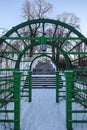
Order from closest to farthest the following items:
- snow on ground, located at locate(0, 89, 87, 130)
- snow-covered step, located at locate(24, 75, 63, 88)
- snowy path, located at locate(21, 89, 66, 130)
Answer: snow on ground, located at locate(0, 89, 87, 130) → snowy path, located at locate(21, 89, 66, 130) → snow-covered step, located at locate(24, 75, 63, 88)

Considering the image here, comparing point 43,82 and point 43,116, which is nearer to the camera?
point 43,116

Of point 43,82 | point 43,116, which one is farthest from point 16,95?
point 43,82

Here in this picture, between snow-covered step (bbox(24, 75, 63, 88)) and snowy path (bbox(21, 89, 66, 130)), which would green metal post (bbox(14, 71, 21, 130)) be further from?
snow-covered step (bbox(24, 75, 63, 88))

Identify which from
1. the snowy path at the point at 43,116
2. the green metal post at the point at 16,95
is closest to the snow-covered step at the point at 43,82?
the snowy path at the point at 43,116

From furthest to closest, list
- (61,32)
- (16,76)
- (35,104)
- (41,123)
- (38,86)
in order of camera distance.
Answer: (61,32) → (38,86) → (35,104) → (41,123) → (16,76)

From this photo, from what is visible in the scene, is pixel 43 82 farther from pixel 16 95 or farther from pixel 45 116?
pixel 16 95

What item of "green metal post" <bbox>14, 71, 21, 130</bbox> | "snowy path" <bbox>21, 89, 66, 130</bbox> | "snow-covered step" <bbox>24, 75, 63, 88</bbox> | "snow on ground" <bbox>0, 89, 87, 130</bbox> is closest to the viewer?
"green metal post" <bbox>14, 71, 21, 130</bbox>

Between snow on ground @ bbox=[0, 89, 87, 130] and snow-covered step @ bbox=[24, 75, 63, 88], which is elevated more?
snow-covered step @ bbox=[24, 75, 63, 88]

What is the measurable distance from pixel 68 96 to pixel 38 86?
10.7 meters

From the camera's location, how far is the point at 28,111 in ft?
32.1

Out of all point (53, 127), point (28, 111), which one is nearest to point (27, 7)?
point (28, 111)

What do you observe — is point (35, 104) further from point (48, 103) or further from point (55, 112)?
point (55, 112)

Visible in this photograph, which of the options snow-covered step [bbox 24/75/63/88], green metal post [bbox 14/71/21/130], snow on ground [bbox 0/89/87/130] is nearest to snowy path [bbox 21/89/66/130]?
snow on ground [bbox 0/89/87/130]

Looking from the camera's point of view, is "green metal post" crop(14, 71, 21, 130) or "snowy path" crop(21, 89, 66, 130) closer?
"green metal post" crop(14, 71, 21, 130)
